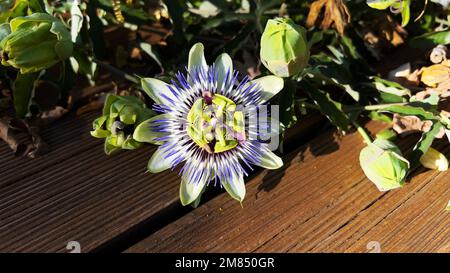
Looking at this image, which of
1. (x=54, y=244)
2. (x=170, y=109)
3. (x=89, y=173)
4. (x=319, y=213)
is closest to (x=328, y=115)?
(x=319, y=213)

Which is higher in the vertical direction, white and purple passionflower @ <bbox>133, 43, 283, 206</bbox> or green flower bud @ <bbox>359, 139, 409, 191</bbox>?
white and purple passionflower @ <bbox>133, 43, 283, 206</bbox>

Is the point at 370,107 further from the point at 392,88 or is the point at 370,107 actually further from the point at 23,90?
the point at 23,90

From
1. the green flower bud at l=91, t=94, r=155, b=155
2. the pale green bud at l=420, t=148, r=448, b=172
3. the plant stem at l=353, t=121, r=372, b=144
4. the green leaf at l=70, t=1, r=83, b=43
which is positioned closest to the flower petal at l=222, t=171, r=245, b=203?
the green flower bud at l=91, t=94, r=155, b=155

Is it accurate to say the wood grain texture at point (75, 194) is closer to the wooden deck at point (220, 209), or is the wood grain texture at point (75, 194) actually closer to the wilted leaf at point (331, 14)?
the wooden deck at point (220, 209)

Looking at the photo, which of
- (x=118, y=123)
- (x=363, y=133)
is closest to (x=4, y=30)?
(x=118, y=123)

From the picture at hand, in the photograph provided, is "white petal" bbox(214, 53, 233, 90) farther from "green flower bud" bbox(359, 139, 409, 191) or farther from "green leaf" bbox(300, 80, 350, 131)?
"green flower bud" bbox(359, 139, 409, 191)

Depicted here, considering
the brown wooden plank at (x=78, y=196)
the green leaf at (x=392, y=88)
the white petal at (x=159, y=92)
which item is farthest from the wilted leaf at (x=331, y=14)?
the white petal at (x=159, y=92)
